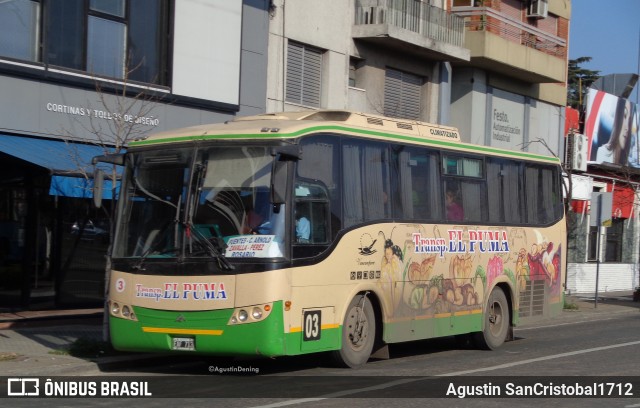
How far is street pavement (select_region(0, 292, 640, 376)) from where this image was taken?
512 inches

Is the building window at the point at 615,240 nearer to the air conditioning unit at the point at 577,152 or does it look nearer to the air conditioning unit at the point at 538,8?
the air conditioning unit at the point at 577,152

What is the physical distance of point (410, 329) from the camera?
1478cm

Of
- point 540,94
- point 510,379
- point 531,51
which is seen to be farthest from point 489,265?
point 540,94

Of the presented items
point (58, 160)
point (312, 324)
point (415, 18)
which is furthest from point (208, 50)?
point (312, 324)

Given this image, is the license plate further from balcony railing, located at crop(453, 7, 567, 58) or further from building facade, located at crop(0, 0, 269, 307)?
balcony railing, located at crop(453, 7, 567, 58)

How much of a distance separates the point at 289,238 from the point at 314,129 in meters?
1.57

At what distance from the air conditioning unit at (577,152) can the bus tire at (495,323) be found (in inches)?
757

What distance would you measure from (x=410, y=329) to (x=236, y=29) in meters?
9.62

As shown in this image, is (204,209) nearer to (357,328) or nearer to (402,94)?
(357,328)

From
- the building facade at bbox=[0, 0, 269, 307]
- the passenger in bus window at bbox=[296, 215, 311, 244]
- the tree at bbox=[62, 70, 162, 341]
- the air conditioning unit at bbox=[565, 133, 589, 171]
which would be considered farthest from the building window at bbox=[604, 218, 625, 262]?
the passenger in bus window at bbox=[296, 215, 311, 244]

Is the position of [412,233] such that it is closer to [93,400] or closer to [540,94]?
[93,400]

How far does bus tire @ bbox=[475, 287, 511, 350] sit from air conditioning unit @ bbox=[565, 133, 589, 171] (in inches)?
757

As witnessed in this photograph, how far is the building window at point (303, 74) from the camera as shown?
969 inches

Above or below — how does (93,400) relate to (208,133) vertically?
below
